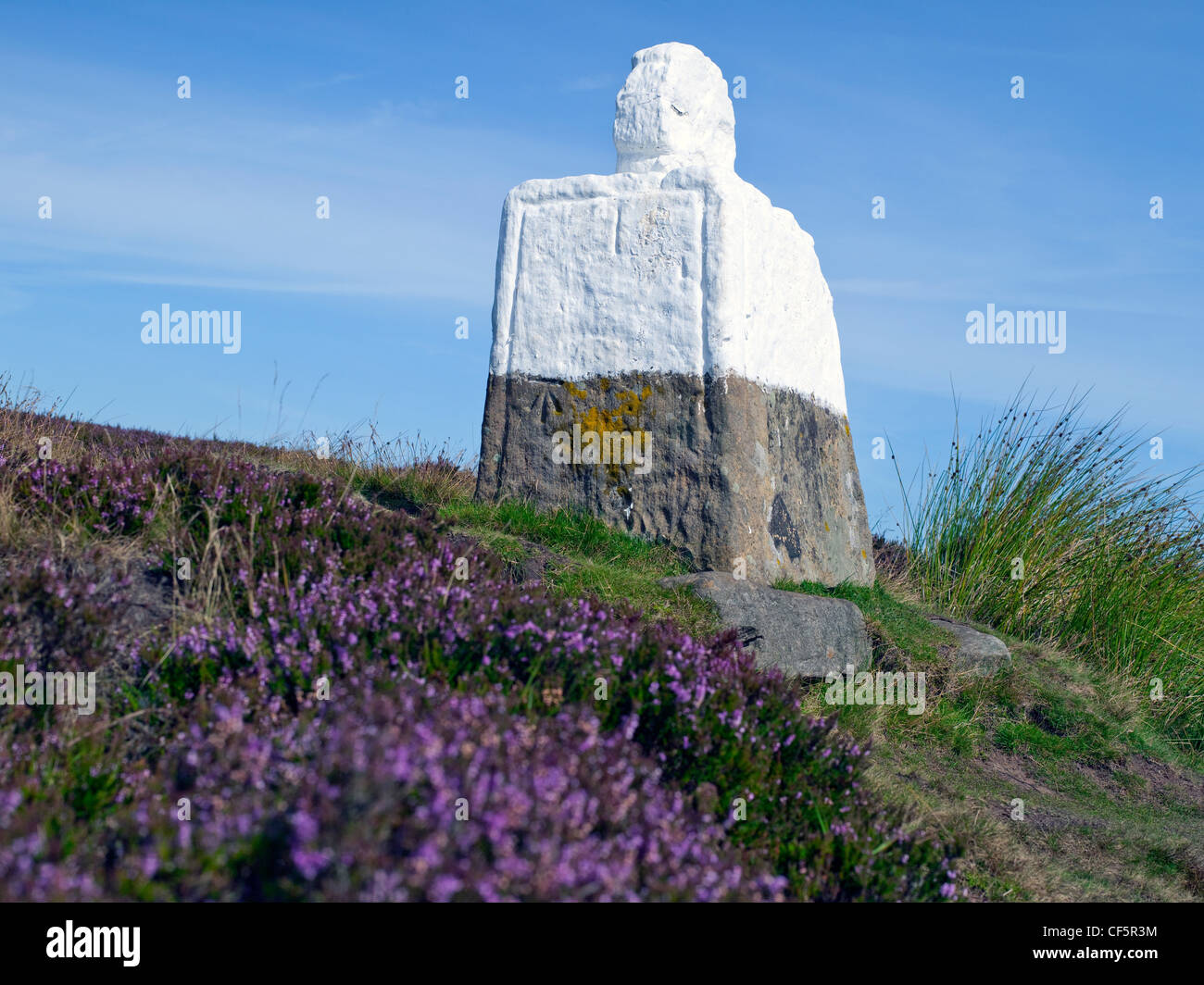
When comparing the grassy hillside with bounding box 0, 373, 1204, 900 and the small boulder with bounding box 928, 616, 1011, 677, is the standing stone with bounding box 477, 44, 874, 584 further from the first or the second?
the small boulder with bounding box 928, 616, 1011, 677

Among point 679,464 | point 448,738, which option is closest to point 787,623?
point 679,464

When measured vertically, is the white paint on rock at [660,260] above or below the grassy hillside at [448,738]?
above

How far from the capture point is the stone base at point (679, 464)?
6.44m

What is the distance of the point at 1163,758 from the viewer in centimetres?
718

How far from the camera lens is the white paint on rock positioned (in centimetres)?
660

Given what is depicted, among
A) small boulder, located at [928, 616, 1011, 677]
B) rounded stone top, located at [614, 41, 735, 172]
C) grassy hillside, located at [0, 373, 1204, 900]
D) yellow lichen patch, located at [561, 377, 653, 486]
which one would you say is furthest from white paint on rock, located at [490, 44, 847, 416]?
small boulder, located at [928, 616, 1011, 677]

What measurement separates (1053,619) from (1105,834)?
4032mm

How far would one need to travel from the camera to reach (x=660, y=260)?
6770 mm

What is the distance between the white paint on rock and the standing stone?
0.01 m

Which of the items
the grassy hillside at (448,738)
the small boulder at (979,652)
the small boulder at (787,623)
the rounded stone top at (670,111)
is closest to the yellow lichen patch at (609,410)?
the grassy hillside at (448,738)

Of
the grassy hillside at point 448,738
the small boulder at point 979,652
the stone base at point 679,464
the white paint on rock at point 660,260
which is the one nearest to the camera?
the grassy hillside at point 448,738

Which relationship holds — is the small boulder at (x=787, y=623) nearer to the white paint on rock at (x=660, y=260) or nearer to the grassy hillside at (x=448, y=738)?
the grassy hillside at (x=448, y=738)

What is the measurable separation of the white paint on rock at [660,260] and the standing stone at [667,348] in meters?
0.01
